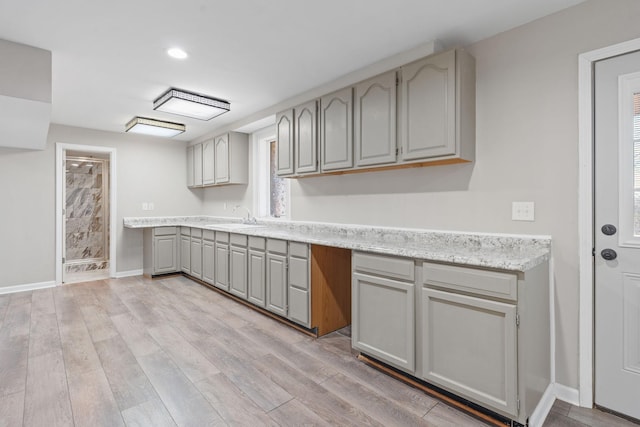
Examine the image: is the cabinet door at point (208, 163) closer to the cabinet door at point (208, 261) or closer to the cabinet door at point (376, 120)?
the cabinet door at point (208, 261)

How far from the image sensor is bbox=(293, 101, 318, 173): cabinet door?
3.26 meters

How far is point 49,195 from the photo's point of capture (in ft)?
15.4

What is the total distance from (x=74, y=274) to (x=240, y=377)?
492 centimetres

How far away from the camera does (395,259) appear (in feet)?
7.13

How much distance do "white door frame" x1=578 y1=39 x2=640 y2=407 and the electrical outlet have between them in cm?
25

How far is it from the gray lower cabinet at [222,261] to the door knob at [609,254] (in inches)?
136

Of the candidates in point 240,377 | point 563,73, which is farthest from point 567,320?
point 240,377

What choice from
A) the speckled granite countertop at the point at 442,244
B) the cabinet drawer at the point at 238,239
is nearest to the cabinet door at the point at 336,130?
the speckled granite countertop at the point at 442,244

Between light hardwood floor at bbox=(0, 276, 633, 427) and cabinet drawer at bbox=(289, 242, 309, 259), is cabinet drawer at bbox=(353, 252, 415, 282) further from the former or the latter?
light hardwood floor at bbox=(0, 276, 633, 427)

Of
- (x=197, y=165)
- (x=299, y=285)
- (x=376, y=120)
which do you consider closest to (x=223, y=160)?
(x=197, y=165)

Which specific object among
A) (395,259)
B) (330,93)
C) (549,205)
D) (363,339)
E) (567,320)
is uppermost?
(330,93)

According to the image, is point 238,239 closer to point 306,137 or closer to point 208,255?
point 208,255

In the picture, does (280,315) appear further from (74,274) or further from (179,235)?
(74,274)

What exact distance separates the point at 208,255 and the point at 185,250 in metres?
0.85
